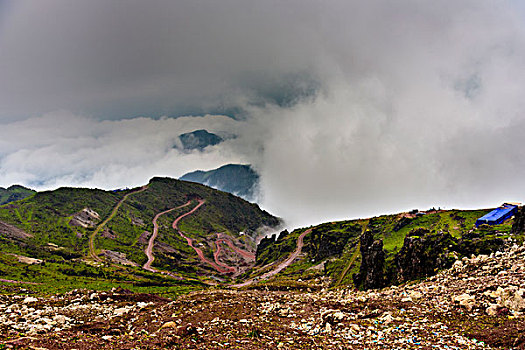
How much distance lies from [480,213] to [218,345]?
90.1 metres

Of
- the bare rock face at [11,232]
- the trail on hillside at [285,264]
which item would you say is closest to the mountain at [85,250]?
the bare rock face at [11,232]

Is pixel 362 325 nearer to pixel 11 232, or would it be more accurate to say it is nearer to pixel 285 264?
pixel 285 264

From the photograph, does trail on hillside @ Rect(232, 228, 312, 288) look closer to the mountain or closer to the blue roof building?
the mountain

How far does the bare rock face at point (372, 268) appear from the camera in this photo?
4972cm

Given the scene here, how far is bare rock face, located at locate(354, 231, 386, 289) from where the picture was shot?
49.7m

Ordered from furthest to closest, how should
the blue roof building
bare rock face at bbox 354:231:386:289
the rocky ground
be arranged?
1. the blue roof building
2. bare rock face at bbox 354:231:386:289
3. the rocky ground

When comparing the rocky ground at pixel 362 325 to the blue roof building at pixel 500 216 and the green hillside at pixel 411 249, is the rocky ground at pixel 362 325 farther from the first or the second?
→ the blue roof building at pixel 500 216

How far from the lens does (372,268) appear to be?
52000mm

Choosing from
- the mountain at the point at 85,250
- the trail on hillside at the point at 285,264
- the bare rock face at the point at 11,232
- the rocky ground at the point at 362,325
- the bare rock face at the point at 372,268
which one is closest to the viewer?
the rocky ground at the point at 362,325

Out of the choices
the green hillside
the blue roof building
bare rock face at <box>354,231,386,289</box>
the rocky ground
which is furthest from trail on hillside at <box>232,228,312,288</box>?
the rocky ground

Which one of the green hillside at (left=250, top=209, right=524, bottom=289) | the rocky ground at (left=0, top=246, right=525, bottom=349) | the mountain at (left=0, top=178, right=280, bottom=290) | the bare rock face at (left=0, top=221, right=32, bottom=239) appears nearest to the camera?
the rocky ground at (left=0, top=246, right=525, bottom=349)

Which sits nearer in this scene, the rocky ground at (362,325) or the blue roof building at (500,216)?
the rocky ground at (362,325)

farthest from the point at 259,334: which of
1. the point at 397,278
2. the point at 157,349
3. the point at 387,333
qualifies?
the point at 397,278

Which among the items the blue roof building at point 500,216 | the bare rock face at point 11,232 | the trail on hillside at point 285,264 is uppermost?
the blue roof building at point 500,216
